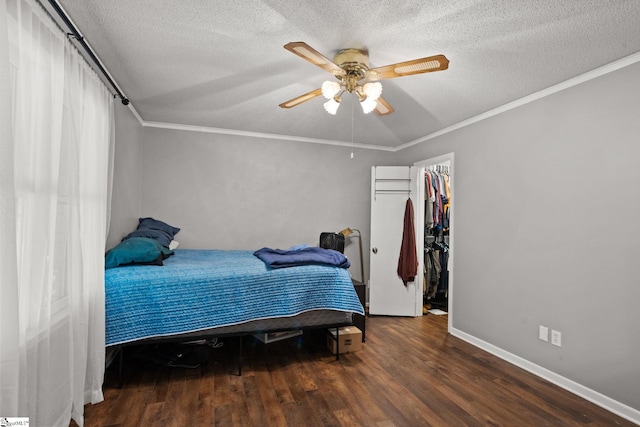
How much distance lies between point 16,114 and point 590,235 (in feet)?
11.7

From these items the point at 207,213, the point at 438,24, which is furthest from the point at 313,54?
the point at 207,213

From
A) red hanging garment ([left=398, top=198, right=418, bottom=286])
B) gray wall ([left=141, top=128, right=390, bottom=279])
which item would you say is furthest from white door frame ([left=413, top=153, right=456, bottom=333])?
gray wall ([left=141, top=128, right=390, bottom=279])

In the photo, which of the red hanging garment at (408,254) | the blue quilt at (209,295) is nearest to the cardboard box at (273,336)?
the blue quilt at (209,295)

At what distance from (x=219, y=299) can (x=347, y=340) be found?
1.29 meters

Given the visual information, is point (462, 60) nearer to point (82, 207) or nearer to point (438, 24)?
point (438, 24)

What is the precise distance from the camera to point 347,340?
305 cm

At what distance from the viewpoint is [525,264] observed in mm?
2936

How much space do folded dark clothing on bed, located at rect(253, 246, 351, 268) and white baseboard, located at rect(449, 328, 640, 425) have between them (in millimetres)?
1694

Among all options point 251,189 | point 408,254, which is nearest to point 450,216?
point 408,254

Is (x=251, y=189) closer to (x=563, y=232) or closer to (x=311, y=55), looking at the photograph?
(x=311, y=55)

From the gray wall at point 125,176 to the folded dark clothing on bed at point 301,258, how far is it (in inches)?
54.3

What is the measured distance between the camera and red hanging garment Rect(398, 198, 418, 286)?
4.30m

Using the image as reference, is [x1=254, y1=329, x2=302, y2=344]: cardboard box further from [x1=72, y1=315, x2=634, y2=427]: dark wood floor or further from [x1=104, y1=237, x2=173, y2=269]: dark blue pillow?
[x1=104, y1=237, x2=173, y2=269]: dark blue pillow

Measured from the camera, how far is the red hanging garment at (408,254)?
4.30 metres
